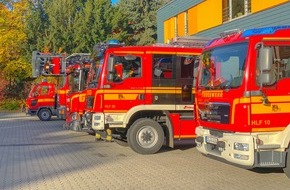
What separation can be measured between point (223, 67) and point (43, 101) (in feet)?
63.8

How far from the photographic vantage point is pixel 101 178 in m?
9.07

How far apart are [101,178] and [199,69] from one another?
3121mm

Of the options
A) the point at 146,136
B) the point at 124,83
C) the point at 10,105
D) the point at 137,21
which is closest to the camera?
the point at 124,83

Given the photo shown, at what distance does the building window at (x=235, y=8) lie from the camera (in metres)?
17.2

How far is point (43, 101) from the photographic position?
87.1 ft

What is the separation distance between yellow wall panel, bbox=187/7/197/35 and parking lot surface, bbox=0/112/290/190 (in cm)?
929

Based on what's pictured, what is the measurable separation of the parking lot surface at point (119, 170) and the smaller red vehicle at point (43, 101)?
12.2m

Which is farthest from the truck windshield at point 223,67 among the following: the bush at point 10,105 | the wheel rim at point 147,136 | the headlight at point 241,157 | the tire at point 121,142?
the bush at point 10,105

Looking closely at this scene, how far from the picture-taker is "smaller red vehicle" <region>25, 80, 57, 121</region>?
86.6 feet

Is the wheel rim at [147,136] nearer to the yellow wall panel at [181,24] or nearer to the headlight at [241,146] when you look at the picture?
the headlight at [241,146]

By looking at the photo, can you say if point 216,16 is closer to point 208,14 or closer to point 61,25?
point 208,14

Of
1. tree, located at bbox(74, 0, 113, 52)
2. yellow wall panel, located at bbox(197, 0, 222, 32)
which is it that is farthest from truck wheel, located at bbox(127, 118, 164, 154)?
tree, located at bbox(74, 0, 113, 52)

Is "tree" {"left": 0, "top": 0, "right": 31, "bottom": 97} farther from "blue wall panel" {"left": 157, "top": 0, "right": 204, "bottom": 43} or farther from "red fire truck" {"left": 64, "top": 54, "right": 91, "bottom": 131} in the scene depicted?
"red fire truck" {"left": 64, "top": 54, "right": 91, "bottom": 131}

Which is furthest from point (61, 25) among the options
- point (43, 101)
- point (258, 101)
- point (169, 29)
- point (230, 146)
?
point (258, 101)
